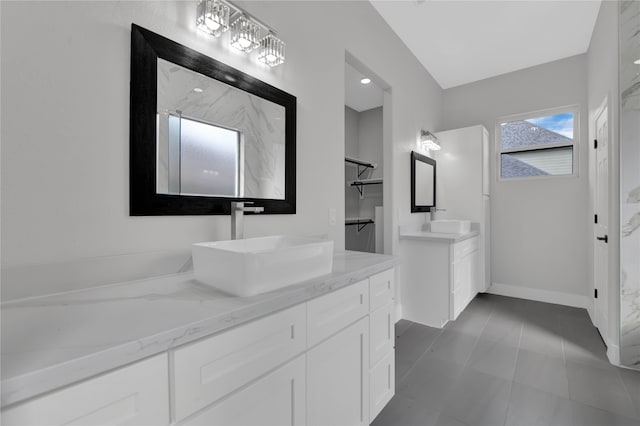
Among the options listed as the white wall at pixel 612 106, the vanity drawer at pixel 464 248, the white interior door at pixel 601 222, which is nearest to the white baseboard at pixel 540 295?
the white interior door at pixel 601 222

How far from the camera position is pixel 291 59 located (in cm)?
165

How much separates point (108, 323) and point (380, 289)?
1.13 m

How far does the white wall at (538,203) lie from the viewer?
3258 mm

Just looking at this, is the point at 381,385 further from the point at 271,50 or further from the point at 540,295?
the point at 540,295

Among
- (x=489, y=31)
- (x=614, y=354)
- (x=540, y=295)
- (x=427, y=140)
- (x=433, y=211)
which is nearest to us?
(x=614, y=354)

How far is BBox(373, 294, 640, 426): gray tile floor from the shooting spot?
5.09 ft

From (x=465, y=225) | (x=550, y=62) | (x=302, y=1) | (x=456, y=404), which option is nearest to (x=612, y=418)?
(x=456, y=404)

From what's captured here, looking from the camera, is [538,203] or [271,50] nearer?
[271,50]

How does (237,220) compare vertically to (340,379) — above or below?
above

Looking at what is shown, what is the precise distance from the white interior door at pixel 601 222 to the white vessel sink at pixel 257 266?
2538mm

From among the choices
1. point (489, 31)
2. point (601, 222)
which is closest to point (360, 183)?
point (489, 31)

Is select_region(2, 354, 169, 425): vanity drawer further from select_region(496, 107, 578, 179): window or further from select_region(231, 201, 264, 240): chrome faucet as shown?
select_region(496, 107, 578, 179): window

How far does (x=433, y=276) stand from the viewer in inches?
107

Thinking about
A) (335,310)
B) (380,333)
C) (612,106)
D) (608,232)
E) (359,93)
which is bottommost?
(380,333)
